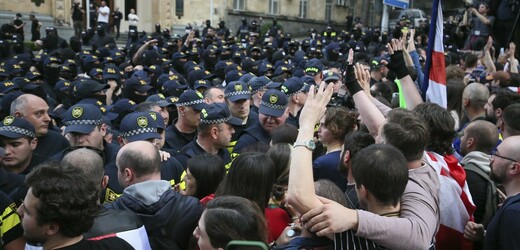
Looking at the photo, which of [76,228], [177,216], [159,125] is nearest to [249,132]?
[159,125]

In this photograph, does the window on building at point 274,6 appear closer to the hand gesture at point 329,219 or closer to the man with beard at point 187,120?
the man with beard at point 187,120

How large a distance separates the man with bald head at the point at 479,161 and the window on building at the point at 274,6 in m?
32.1

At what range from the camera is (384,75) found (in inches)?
456

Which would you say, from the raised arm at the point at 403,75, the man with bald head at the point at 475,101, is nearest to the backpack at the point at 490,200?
the raised arm at the point at 403,75

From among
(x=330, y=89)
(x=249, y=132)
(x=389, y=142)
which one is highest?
(x=330, y=89)

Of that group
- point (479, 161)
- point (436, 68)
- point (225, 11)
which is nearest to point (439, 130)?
point (479, 161)

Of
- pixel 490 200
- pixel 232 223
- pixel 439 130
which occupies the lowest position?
pixel 490 200

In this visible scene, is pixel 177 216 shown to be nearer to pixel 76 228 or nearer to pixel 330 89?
pixel 76 228

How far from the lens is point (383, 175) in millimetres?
2906

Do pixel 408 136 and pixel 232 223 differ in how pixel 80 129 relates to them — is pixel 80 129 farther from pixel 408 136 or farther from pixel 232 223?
pixel 408 136

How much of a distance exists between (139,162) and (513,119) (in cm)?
338

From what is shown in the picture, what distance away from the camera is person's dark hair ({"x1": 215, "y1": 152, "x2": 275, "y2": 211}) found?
3.61 meters

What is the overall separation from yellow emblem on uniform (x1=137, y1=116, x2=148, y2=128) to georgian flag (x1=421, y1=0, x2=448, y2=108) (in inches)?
125

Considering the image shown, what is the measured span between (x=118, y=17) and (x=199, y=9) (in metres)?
Result: 5.86
